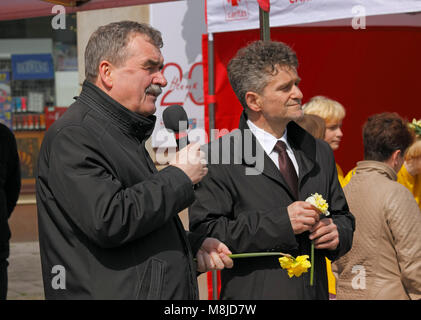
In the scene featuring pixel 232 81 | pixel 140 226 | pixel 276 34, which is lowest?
pixel 140 226

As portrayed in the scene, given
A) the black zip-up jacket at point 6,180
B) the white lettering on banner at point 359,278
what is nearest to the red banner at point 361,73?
the black zip-up jacket at point 6,180

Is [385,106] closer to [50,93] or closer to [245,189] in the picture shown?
[245,189]

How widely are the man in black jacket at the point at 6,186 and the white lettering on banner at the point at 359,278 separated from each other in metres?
2.46

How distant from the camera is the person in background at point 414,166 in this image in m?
4.60

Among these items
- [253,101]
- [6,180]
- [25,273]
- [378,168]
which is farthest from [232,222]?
[25,273]

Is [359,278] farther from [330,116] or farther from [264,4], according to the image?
[330,116]

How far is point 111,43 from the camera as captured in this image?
7.46 feet

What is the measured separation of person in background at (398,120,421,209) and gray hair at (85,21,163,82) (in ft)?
8.84

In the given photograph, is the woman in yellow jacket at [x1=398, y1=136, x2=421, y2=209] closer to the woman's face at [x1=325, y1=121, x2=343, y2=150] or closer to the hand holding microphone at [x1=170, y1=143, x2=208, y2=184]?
the woman's face at [x1=325, y1=121, x2=343, y2=150]

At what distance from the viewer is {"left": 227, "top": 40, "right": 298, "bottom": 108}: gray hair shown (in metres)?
2.99

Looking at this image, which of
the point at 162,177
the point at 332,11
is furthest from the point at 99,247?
the point at 332,11

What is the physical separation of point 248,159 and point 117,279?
3.45ft

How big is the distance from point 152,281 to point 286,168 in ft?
3.43

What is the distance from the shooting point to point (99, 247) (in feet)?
6.92
